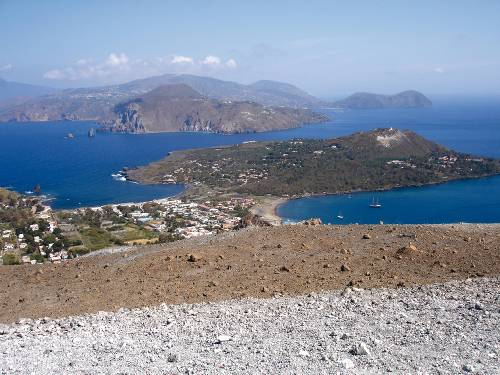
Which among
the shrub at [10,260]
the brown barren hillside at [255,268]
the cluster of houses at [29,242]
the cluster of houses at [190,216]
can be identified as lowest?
the cluster of houses at [190,216]

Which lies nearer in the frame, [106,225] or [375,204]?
[106,225]

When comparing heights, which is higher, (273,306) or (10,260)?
(273,306)

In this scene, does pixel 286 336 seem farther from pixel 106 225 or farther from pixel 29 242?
pixel 106 225

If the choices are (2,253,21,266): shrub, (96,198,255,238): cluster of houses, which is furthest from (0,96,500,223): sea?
(2,253,21,266): shrub

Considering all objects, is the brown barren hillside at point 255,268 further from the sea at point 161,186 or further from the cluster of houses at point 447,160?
the cluster of houses at point 447,160

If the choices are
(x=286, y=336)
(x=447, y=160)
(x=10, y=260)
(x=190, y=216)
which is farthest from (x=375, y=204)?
(x=286, y=336)

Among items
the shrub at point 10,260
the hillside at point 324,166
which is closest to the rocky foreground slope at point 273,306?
the shrub at point 10,260

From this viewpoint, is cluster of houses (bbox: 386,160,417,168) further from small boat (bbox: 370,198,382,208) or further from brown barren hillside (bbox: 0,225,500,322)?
brown barren hillside (bbox: 0,225,500,322)
